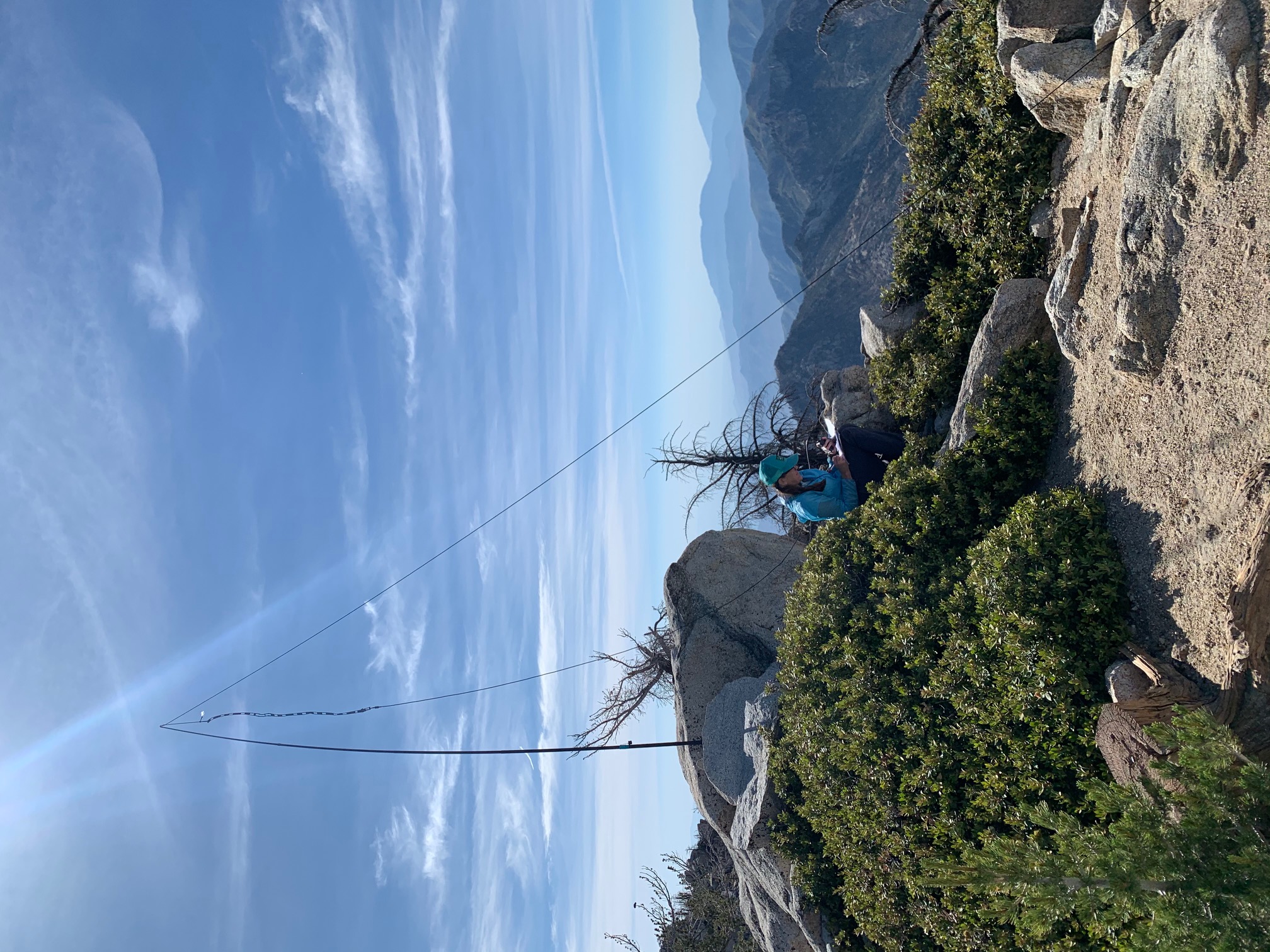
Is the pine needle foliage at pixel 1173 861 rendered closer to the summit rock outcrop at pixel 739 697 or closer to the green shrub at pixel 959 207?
the summit rock outcrop at pixel 739 697

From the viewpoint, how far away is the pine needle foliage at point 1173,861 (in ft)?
12.9

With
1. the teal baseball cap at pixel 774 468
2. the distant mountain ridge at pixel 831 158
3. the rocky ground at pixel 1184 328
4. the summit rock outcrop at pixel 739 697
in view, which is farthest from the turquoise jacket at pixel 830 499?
the distant mountain ridge at pixel 831 158

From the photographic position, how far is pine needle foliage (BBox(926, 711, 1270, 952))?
12.9ft

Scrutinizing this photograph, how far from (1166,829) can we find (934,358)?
6.87 metres

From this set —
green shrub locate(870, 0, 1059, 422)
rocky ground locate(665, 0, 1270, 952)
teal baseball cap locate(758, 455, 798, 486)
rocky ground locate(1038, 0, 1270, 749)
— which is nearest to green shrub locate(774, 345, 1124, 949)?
rocky ground locate(665, 0, 1270, 952)

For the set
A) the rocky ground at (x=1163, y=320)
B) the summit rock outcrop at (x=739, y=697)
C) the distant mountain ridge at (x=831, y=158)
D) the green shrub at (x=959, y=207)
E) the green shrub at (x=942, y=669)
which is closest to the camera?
the rocky ground at (x=1163, y=320)

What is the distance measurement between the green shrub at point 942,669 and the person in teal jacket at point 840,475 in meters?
0.51

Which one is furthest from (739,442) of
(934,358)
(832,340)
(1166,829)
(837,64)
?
(837,64)

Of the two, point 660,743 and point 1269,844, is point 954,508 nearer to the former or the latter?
point 1269,844

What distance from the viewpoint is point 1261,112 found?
5520mm

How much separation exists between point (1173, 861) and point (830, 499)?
6.88 meters

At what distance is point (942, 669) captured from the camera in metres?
7.76

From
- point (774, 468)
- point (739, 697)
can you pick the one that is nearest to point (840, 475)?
point (774, 468)

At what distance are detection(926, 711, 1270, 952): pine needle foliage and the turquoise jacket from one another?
5997 millimetres
